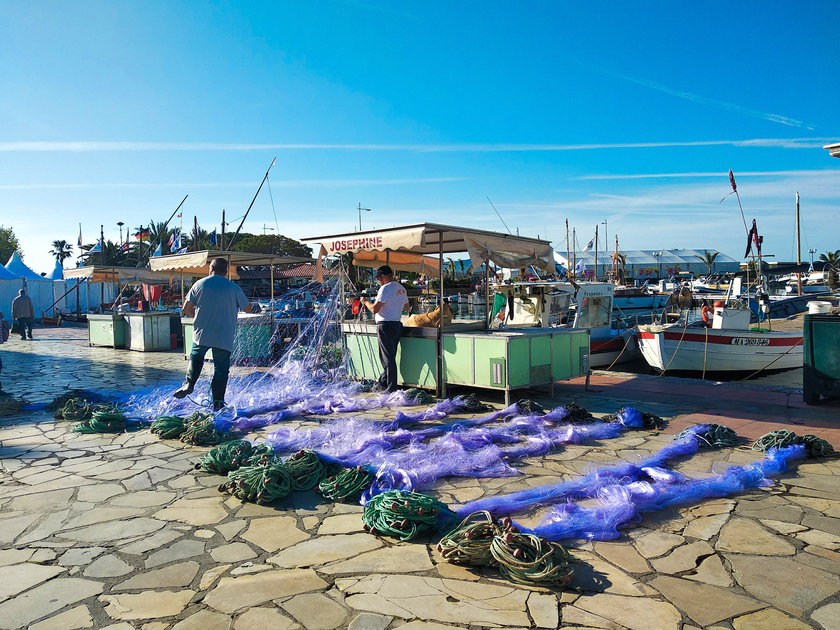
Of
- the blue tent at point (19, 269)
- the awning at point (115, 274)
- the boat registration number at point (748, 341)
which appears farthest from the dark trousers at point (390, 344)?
the blue tent at point (19, 269)

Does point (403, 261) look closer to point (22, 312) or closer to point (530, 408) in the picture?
point (530, 408)

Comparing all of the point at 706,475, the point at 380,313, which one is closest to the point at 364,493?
the point at 706,475

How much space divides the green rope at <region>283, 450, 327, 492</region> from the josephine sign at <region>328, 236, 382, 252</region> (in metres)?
4.08

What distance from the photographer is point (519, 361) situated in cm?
776

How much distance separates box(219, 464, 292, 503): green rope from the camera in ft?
13.7

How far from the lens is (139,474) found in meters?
4.92

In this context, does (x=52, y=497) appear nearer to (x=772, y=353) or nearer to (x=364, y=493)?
(x=364, y=493)

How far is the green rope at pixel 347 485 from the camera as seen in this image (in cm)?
427

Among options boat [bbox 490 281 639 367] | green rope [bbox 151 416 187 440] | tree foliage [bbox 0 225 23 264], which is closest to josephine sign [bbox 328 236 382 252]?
green rope [bbox 151 416 187 440]

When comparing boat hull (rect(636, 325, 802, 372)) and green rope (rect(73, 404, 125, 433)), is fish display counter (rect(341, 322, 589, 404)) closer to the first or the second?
green rope (rect(73, 404, 125, 433))

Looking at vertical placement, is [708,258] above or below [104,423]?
above

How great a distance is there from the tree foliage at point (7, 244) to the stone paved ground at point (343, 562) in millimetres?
66839

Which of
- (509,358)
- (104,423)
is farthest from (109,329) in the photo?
(509,358)

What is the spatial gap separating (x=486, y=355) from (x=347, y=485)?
384 centimetres
